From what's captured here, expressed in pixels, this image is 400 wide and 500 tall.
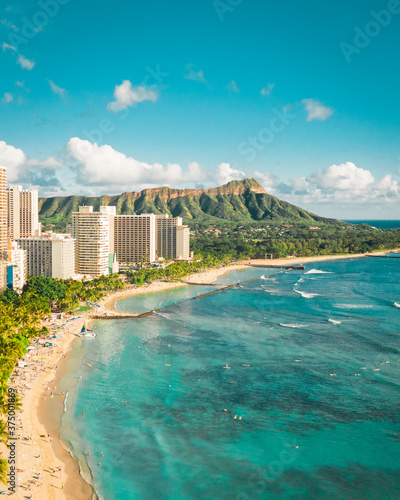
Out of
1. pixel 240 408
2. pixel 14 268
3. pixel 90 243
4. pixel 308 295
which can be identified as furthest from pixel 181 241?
pixel 240 408

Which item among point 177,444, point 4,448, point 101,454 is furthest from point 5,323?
point 177,444

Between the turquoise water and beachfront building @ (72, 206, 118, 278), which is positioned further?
beachfront building @ (72, 206, 118, 278)

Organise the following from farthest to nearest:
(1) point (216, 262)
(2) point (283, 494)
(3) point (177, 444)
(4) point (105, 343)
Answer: (1) point (216, 262)
(4) point (105, 343)
(3) point (177, 444)
(2) point (283, 494)

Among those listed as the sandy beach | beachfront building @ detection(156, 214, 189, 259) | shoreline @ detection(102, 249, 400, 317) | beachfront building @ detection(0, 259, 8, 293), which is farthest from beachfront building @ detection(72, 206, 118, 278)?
beachfront building @ detection(156, 214, 189, 259)

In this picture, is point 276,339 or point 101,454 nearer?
point 101,454

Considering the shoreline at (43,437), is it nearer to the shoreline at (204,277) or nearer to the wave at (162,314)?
the wave at (162,314)

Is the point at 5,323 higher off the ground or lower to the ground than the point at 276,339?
higher

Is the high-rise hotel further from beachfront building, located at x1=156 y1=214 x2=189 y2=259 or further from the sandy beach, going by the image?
the sandy beach

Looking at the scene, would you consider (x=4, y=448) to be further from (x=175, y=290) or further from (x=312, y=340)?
(x=175, y=290)
